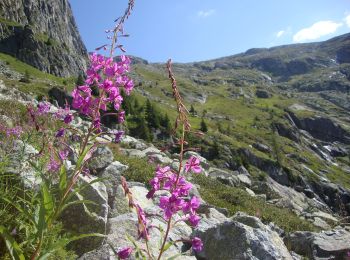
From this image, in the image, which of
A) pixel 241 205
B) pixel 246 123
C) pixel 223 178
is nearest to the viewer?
pixel 241 205

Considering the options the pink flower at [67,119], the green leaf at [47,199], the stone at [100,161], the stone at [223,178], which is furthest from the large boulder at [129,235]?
the stone at [223,178]

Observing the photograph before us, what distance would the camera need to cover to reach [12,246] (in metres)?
4.16

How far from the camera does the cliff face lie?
118688 mm

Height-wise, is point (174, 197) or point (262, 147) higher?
point (174, 197)

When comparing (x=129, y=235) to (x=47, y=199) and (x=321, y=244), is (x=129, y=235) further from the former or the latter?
(x=321, y=244)

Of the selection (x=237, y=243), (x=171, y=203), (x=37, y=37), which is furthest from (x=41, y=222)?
(x=37, y=37)

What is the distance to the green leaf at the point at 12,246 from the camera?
4047 millimetres

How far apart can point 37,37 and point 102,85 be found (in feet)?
435

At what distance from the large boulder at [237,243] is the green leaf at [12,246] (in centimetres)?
447

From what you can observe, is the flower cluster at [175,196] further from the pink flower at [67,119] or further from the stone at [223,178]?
the stone at [223,178]

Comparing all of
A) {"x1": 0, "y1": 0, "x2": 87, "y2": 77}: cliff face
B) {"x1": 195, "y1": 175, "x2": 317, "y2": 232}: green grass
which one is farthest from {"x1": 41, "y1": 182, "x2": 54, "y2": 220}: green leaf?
{"x1": 0, "y1": 0, "x2": 87, "y2": 77}: cliff face

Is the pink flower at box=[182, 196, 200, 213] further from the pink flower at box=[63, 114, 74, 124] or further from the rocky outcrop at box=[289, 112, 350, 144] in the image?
the rocky outcrop at box=[289, 112, 350, 144]

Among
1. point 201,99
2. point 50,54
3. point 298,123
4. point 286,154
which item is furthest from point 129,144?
point 298,123

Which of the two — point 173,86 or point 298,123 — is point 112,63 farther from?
point 298,123
